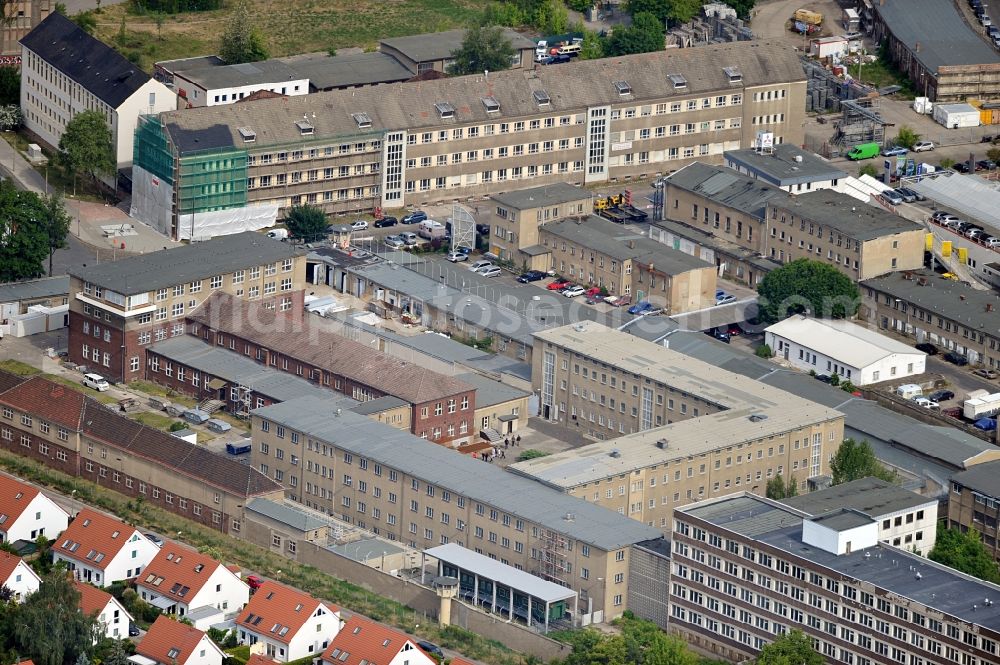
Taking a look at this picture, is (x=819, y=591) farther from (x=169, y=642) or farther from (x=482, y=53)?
(x=482, y=53)

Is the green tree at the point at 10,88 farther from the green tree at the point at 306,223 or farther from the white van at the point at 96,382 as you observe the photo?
the white van at the point at 96,382

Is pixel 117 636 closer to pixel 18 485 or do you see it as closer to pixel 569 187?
pixel 18 485

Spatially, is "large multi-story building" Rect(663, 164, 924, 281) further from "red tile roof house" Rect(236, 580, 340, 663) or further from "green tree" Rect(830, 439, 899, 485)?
"red tile roof house" Rect(236, 580, 340, 663)

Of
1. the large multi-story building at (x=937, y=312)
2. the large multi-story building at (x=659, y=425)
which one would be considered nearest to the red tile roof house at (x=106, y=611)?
the large multi-story building at (x=659, y=425)

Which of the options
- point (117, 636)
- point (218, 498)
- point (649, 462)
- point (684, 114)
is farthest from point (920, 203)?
point (117, 636)

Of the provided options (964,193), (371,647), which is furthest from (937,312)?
(371,647)

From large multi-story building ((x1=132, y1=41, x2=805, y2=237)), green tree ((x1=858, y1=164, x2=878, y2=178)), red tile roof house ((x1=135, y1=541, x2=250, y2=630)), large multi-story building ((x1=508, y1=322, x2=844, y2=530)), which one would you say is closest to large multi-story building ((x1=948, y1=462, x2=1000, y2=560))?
large multi-story building ((x1=508, y1=322, x2=844, y2=530))
